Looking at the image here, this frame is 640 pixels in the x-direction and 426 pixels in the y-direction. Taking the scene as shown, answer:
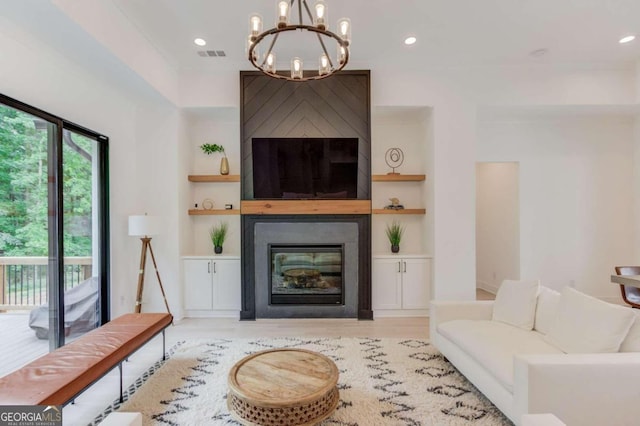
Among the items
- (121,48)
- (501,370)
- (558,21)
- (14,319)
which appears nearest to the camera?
(501,370)

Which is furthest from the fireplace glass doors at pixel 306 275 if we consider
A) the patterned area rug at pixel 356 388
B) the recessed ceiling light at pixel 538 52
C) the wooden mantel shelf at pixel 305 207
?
the recessed ceiling light at pixel 538 52

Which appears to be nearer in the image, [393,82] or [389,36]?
[389,36]

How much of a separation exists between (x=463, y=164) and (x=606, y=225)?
277 cm

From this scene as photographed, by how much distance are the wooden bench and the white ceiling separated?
3.07 m

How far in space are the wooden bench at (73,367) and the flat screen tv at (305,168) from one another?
2.34 m

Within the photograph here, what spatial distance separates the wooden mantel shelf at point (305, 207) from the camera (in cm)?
463

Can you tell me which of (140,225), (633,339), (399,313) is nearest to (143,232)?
(140,225)

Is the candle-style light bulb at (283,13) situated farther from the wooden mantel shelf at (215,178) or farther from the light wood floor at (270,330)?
the light wood floor at (270,330)

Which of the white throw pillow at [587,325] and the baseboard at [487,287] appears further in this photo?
the baseboard at [487,287]

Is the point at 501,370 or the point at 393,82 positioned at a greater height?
the point at 393,82

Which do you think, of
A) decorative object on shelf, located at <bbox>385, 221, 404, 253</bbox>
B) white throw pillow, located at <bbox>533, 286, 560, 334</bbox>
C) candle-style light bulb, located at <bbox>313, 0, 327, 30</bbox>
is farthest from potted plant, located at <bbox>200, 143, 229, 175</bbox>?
white throw pillow, located at <bbox>533, 286, 560, 334</bbox>

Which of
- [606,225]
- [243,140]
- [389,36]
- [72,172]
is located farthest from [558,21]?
[72,172]

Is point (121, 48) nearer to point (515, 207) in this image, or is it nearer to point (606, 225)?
point (515, 207)

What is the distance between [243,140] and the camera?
4.64m
